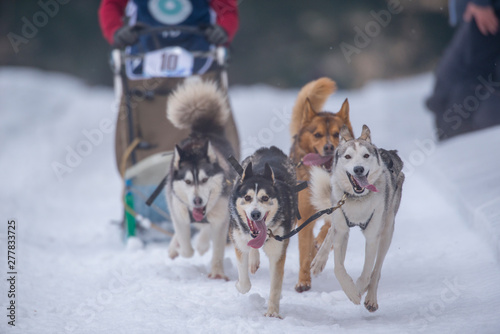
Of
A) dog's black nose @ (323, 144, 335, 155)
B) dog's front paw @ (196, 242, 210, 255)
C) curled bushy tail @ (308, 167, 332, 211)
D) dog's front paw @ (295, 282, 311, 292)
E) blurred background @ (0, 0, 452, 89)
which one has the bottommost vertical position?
dog's front paw @ (295, 282, 311, 292)

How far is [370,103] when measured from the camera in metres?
10.3

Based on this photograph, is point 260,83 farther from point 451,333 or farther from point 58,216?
point 451,333

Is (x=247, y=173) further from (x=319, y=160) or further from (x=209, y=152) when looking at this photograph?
(x=209, y=152)

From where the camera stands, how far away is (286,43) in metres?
13.8

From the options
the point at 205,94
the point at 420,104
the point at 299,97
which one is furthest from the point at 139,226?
the point at 420,104

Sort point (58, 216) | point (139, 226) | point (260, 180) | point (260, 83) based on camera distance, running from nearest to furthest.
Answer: point (260, 180) < point (139, 226) < point (58, 216) < point (260, 83)

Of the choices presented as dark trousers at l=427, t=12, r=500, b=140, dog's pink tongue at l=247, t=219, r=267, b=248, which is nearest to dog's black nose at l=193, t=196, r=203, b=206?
dog's pink tongue at l=247, t=219, r=267, b=248

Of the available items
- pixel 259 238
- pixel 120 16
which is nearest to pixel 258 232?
pixel 259 238

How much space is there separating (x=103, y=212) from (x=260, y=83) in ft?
29.1

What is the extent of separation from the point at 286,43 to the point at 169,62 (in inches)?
400

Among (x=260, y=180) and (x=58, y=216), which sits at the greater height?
(x=260, y=180)

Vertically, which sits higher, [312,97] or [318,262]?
[312,97]

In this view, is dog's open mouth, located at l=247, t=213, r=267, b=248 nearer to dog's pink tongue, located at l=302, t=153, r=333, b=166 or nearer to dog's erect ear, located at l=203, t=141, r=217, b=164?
dog's pink tongue, located at l=302, t=153, r=333, b=166

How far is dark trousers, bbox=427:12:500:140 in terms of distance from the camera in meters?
5.65
